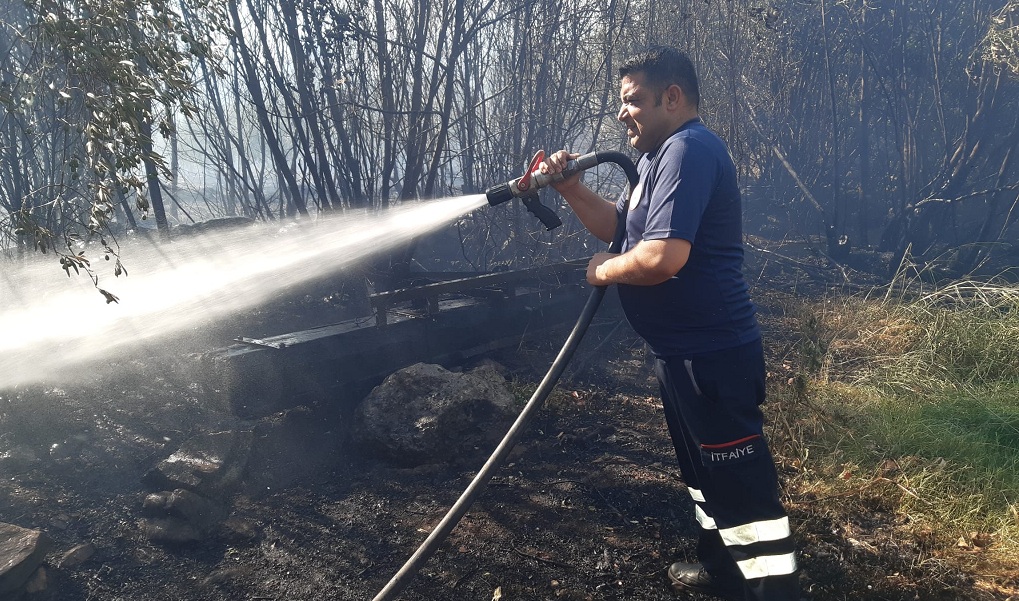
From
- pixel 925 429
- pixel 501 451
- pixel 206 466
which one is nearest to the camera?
pixel 501 451

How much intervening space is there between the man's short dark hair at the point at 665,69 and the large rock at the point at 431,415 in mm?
2740

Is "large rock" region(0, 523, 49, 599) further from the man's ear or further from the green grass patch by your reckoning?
the green grass patch

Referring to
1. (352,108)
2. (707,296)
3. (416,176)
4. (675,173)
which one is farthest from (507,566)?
(352,108)

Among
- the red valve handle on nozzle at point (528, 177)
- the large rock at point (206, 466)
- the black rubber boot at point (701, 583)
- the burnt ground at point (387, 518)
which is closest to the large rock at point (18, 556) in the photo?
the burnt ground at point (387, 518)

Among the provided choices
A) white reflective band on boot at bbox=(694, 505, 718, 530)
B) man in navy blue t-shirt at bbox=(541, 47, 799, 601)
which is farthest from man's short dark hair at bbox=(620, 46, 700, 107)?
white reflective band on boot at bbox=(694, 505, 718, 530)

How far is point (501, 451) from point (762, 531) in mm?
1111

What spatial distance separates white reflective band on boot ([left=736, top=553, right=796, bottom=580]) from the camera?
234 cm

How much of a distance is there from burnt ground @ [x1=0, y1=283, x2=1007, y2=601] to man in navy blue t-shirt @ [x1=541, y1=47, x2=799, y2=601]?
71 centimetres

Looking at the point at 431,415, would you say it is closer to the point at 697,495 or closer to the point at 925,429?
the point at 697,495

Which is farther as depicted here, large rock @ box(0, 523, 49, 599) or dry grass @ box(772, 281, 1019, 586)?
dry grass @ box(772, 281, 1019, 586)

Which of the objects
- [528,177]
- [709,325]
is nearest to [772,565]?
[709,325]

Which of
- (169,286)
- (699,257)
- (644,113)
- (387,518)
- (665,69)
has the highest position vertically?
(665,69)

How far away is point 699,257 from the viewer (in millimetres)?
2375

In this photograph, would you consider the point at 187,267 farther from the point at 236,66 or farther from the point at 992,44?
the point at 992,44
